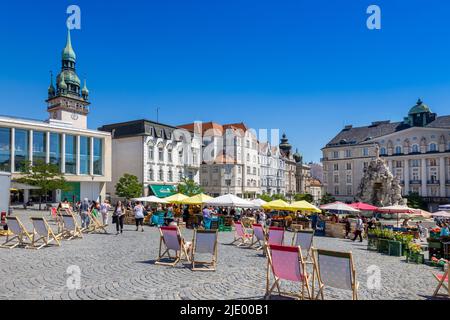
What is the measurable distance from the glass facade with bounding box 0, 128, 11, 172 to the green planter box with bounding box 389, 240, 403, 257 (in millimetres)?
41468

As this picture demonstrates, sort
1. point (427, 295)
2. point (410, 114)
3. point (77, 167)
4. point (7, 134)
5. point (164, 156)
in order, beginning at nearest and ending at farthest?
point (427, 295), point (7, 134), point (77, 167), point (164, 156), point (410, 114)

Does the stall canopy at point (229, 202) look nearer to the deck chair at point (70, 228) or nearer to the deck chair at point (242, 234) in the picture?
the deck chair at point (242, 234)

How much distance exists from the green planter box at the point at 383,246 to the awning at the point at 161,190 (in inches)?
1643

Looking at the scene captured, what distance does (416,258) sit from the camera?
1284 cm

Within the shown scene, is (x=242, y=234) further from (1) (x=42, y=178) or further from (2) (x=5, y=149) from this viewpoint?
(2) (x=5, y=149)

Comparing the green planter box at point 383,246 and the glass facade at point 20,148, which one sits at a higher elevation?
the glass facade at point 20,148

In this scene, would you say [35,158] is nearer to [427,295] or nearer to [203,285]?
[203,285]

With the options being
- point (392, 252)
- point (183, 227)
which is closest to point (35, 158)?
point (183, 227)

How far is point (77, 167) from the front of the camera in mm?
49219

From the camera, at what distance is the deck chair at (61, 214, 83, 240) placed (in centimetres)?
1541

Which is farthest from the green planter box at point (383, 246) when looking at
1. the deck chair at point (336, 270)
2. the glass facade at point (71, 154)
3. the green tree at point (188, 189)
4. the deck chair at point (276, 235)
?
the glass facade at point (71, 154)

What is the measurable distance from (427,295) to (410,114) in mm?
76194

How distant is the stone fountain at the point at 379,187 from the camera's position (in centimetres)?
4178

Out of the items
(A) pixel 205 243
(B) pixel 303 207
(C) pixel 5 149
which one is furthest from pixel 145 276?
(C) pixel 5 149
